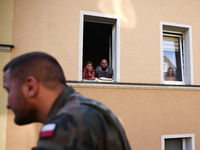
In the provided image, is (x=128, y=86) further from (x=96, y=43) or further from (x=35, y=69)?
(x=96, y=43)

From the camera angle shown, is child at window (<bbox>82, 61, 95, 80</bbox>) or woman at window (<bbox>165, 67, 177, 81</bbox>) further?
woman at window (<bbox>165, 67, 177, 81</bbox>)

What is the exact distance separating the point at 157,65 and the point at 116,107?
63.7 inches

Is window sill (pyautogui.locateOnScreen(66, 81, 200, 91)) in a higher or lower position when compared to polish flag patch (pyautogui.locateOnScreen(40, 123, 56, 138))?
higher

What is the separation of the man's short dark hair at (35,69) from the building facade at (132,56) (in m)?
3.44

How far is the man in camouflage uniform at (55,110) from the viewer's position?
2.53 ft

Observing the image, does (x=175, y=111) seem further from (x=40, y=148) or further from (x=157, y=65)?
(x=40, y=148)

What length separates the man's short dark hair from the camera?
37.3 inches

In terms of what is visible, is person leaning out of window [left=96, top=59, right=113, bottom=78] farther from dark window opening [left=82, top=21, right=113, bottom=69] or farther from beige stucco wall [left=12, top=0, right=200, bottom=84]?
dark window opening [left=82, top=21, right=113, bottom=69]

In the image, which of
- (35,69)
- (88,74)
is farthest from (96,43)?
(35,69)

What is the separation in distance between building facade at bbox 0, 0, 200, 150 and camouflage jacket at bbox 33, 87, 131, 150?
11.8 ft

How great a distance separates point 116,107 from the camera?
470 cm

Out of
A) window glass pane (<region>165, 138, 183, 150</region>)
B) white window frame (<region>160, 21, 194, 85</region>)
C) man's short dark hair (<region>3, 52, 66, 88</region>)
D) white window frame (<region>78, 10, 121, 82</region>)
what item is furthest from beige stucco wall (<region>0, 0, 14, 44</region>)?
window glass pane (<region>165, 138, 183, 150</region>)

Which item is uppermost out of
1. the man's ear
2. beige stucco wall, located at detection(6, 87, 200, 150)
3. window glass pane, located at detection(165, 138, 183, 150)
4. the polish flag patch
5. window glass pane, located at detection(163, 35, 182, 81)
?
window glass pane, located at detection(163, 35, 182, 81)

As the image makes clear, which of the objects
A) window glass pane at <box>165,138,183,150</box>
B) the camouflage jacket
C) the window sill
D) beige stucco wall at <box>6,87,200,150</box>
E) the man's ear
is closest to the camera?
the camouflage jacket
